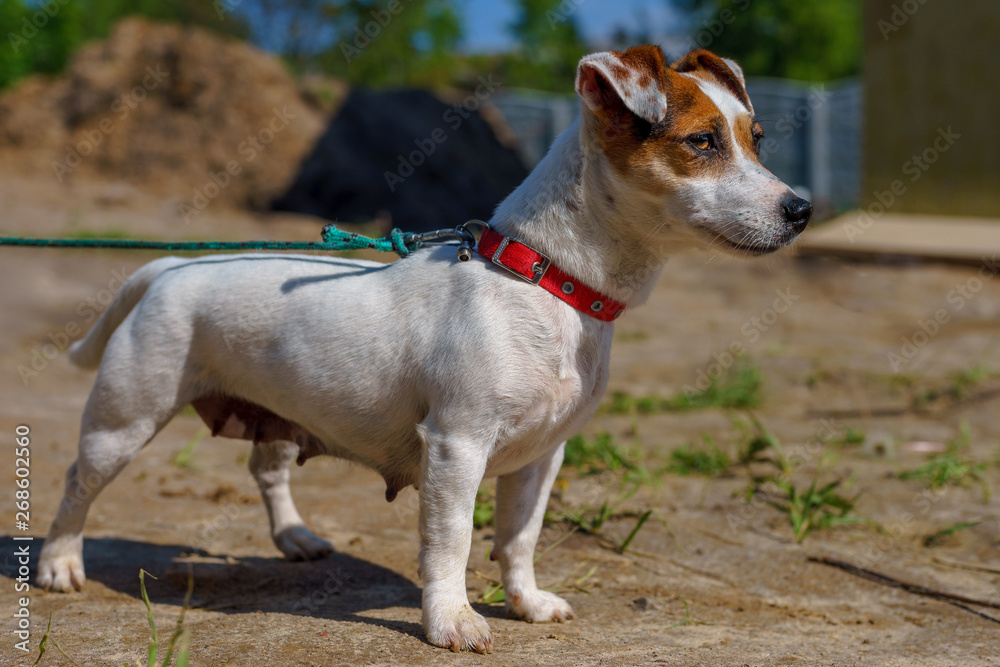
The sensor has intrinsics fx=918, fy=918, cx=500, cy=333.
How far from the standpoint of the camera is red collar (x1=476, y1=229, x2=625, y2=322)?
287 cm

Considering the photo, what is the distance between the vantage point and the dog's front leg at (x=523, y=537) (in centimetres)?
323

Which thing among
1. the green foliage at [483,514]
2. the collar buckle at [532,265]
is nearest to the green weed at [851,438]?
the green foliage at [483,514]

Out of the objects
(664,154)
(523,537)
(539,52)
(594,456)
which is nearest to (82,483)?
(523,537)

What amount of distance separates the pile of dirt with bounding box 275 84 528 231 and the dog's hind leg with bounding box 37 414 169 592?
11.4 metres

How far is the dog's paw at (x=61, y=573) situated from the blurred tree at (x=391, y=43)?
30779 millimetres

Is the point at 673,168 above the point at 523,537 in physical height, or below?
above

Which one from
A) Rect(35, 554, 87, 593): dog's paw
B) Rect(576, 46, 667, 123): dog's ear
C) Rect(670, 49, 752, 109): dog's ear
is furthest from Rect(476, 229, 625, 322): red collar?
Rect(35, 554, 87, 593): dog's paw

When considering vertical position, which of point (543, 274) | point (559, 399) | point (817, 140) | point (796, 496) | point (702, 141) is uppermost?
point (702, 141)

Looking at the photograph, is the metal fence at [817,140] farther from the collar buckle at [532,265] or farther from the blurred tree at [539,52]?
the blurred tree at [539,52]

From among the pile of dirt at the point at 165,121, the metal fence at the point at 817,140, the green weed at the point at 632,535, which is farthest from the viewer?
the metal fence at the point at 817,140

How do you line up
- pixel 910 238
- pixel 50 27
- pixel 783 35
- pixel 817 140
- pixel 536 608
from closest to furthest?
1. pixel 536 608
2. pixel 910 238
3. pixel 817 140
4. pixel 50 27
5. pixel 783 35

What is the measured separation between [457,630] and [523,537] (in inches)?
21.4

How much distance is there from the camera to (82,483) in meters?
3.43

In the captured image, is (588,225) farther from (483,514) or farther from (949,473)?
(949,473)
